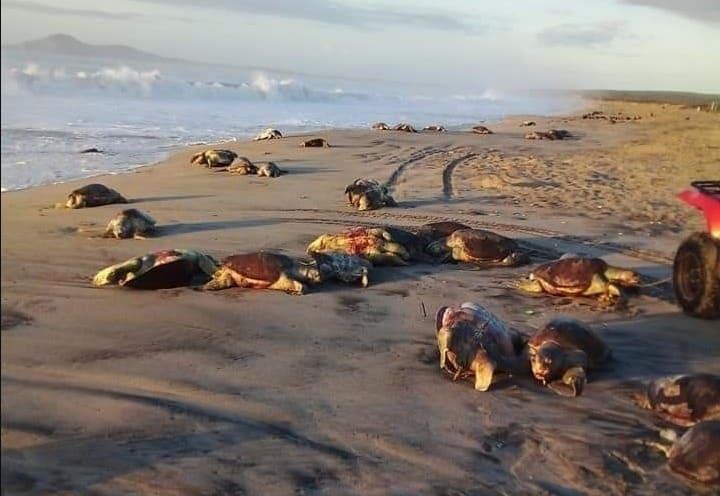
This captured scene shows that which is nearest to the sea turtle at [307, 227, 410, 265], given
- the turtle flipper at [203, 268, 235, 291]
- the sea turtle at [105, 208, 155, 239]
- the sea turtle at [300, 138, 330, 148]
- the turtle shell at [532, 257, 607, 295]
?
the turtle flipper at [203, 268, 235, 291]

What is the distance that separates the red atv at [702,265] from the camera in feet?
22.6

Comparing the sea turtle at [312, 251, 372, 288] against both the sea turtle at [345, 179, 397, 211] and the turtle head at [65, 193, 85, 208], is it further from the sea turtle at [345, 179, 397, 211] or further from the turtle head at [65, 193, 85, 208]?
the turtle head at [65, 193, 85, 208]

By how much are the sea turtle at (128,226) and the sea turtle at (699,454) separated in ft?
20.6

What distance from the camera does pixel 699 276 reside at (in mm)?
7047

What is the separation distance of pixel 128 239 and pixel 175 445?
525 centimetres

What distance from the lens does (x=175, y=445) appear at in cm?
390

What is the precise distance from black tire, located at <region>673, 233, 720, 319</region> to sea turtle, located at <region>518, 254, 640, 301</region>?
1.48 ft

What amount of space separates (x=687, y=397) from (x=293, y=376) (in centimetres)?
240

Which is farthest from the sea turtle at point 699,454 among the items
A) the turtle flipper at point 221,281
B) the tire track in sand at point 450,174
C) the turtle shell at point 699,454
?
the tire track in sand at point 450,174

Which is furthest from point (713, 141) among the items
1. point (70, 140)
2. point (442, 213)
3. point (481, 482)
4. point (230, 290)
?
point (481, 482)

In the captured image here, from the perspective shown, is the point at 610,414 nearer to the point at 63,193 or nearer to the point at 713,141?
the point at 63,193

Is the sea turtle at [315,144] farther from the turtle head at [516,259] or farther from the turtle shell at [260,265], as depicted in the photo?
the turtle shell at [260,265]

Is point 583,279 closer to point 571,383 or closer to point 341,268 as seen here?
point 341,268

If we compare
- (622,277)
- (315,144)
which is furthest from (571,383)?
(315,144)
